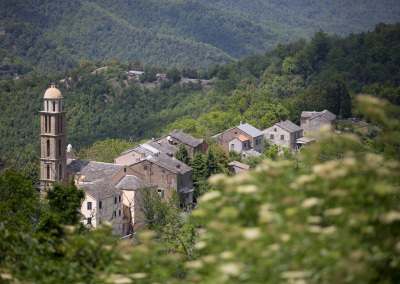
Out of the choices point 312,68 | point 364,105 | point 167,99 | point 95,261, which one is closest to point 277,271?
point 364,105

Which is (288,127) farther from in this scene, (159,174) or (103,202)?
(103,202)

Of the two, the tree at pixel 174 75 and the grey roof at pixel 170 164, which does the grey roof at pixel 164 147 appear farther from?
the tree at pixel 174 75

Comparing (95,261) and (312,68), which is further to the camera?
(312,68)

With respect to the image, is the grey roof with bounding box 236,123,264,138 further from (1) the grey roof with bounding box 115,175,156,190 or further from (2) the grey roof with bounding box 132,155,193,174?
(1) the grey roof with bounding box 115,175,156,190

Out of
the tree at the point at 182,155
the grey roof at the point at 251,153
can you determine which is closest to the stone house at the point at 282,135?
the grey roof at the point at 251,153

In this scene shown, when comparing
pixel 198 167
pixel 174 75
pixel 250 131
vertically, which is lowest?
pixel 174 75

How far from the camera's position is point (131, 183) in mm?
37500

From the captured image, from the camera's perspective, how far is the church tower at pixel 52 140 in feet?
128

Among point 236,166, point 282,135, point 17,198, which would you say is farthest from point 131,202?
point 282,135

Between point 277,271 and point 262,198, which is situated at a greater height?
point 262,198

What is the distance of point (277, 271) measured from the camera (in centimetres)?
632

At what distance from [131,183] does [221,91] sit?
66.8 meters

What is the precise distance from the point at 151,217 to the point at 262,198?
28.7m

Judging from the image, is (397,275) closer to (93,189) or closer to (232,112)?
(93,189)
